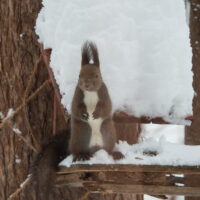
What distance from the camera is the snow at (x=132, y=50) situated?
9.75ft

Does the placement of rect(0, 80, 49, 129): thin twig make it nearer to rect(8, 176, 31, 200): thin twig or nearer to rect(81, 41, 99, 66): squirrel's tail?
rect(8, 176, 31, 200): thin twig

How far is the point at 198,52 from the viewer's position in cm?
331

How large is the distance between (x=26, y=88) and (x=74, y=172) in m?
0.98

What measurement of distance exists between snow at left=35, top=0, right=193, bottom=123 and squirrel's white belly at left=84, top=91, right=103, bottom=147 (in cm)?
15

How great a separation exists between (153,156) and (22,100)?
3.86 feet

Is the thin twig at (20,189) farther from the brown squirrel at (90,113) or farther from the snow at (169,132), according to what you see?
the snow at (169,132)

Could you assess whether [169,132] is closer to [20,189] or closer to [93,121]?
[20,189]

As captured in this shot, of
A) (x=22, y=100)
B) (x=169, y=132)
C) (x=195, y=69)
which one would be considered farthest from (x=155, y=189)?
(x=169, y=132)

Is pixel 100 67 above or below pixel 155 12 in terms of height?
below

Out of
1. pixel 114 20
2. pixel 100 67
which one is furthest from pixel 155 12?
pixel 100 67

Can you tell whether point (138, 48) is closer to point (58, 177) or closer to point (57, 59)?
point (57, 59)

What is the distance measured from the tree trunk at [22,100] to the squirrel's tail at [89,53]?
2.58 ft

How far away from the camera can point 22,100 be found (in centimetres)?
354

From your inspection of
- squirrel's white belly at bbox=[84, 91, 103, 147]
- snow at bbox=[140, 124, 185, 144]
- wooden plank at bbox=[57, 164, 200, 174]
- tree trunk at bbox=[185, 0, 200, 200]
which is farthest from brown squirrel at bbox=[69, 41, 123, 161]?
snow at bbox=[140, 124, 185, 144]
